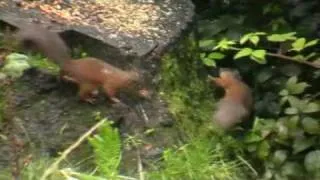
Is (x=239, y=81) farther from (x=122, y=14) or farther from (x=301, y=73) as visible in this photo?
(x=122, y=14)

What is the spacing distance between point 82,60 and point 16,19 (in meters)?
0.54

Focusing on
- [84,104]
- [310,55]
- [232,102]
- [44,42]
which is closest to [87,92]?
[84,104]

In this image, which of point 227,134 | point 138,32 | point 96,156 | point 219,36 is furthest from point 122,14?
point 96,156

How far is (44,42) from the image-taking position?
4180 mm

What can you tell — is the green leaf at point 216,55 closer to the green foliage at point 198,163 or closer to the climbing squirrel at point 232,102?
the climbing squirrel at point 232,102

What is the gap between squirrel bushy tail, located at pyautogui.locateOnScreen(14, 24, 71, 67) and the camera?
4.16 metres

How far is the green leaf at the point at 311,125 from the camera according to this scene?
4.16 m

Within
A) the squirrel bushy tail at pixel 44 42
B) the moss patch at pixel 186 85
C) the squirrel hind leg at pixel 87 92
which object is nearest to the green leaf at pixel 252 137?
the moss patch at pixel 186 85

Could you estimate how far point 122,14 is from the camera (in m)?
4.80

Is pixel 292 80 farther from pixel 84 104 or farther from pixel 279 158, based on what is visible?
pixel 84 104

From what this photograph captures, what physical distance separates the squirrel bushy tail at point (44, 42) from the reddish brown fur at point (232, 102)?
80 cm

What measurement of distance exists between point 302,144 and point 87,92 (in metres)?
1.06

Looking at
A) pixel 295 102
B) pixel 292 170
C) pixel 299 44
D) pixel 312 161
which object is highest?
pixel 299 44

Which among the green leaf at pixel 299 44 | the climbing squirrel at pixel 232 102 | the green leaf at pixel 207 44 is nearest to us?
the green leaf at pixel 299 44
